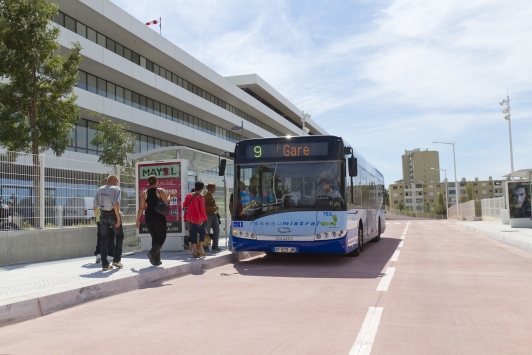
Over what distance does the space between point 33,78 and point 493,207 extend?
123 feet

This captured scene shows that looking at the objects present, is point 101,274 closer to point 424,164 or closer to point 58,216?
point 58,216

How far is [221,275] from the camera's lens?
10102 millimetres

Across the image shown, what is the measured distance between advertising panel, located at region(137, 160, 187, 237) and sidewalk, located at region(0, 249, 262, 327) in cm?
99

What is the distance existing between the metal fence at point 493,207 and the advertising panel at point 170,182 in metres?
29.7

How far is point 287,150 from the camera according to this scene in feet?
38.8

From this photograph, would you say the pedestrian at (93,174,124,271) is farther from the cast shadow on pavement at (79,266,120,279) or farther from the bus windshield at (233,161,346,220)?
the bus windshield at (233,161,346,220)

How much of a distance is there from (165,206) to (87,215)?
3875 millimetres

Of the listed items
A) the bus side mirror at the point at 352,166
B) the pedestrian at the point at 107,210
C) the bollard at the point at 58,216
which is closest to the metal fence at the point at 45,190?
the bollard at the point at 58,216

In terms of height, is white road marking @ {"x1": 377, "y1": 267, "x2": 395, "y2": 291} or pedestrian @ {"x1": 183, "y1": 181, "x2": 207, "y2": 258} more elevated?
pedestrian @ {"x1": 183, "y1": 181, "x2": 207, "y2": 258}

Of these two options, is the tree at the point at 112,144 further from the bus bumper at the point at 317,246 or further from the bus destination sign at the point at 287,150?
the bus bumper at the point at 317,246

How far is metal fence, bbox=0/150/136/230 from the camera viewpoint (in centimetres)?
1069

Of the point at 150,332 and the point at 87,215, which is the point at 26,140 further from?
the point at 150,332

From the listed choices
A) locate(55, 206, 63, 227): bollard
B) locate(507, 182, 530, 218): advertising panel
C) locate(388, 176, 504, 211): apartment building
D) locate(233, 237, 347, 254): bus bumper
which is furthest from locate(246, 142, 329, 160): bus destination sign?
locate(388, 176, 504, 211): apartment building

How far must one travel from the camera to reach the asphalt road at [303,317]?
15.6ft
